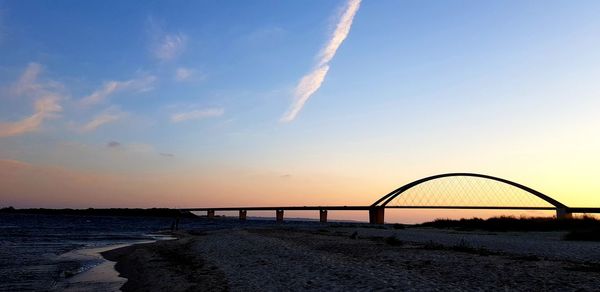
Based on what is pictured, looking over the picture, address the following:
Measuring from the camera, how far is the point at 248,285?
1405 cm

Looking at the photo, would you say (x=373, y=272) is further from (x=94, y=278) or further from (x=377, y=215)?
→ (x=377, y=215)

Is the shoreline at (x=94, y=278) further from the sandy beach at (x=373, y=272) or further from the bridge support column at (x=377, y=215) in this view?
the bridge support column at (x=377, y=215)

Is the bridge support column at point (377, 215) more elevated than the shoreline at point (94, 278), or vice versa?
the bridge support column at point (377, 215)

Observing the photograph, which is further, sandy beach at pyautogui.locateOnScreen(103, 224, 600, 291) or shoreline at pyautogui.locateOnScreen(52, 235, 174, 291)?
shoreline at pyautogui.locateOnScreen(52, 235, 174, 291)

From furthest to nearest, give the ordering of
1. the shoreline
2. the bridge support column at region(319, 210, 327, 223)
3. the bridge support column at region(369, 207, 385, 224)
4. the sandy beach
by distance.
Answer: the bridge support column at region(319, 210, 327, 223), the bridge support column at region(369, 207, 385, 224), the shoreline, the sandy beach

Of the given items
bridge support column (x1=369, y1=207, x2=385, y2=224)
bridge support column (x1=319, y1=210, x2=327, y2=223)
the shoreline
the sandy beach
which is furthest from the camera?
bridge support column (x1=319, y1=210, x2=327, y2=223)

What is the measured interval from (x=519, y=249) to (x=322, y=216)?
14597 cm

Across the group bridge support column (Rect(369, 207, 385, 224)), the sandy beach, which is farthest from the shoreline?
bridge support column (Rect(369, 207, 385, 224))

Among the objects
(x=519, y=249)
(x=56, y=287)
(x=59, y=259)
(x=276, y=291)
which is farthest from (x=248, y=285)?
(x=59, y=259)

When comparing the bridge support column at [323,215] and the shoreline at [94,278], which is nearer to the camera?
the shoreline at [94,278]

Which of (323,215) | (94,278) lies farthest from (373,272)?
(323,215)

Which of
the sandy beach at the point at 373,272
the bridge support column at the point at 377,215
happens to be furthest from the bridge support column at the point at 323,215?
the sandy beach at the point at 373,272

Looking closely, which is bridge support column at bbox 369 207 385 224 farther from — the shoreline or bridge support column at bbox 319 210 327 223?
the shoreline

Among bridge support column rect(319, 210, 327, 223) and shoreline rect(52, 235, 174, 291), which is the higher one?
bridge support column rect(319, 210, 327, 223)
